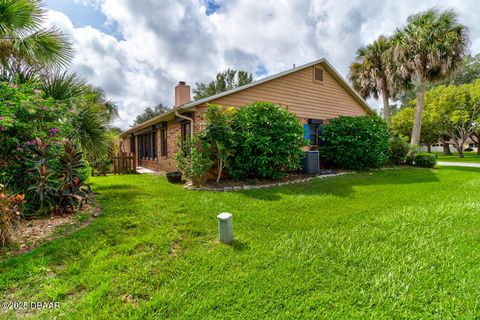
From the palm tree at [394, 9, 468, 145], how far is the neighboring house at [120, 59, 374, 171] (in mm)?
4016

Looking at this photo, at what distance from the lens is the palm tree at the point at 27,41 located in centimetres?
477

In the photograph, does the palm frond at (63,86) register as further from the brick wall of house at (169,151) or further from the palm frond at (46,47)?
the brick wall of house at (169,151)

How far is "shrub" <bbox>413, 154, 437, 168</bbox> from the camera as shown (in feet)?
40.3

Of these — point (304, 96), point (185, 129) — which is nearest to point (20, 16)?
point (185, 129)

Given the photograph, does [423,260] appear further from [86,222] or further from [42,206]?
[42,206]

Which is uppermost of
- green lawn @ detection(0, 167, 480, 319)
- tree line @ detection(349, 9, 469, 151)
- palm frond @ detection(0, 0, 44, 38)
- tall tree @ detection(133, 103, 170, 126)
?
tall tree @ detection(133, 103, 170, 126)

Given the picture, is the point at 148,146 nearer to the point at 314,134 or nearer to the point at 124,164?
the point at 124,164

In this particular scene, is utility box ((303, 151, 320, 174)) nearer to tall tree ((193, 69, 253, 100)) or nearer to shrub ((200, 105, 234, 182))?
shrub ((200, 105, 234, 182))

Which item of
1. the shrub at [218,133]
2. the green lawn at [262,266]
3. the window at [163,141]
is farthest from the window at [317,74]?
the green lawn at [262,266]

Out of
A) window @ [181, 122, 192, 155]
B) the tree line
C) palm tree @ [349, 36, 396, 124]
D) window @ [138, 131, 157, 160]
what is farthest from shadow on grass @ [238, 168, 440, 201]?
Answer: palm tree @ [349, 36, 396, 124]

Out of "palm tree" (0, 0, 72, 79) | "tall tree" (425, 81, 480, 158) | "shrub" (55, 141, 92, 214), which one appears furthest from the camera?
"tall tree" (425, 81, 480, 158)

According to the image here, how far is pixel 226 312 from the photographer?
1.95 metres

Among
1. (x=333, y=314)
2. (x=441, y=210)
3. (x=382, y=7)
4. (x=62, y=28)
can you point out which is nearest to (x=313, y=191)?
(x=441, y=210)

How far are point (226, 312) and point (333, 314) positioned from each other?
0.91 meters
